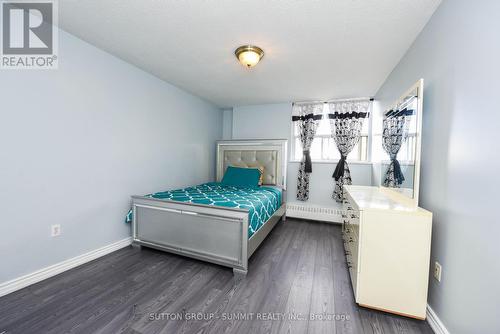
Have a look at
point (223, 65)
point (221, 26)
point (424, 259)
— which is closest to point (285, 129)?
point (223, 65)

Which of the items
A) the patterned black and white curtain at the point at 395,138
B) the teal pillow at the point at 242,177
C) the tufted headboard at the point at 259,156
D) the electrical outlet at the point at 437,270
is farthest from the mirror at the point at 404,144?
the teal pillow at the point at 242,177

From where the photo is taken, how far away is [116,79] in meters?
2.48

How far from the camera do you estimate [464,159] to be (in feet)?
4.06

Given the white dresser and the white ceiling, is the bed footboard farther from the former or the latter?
the white ceiling

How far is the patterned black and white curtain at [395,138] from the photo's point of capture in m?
1.94

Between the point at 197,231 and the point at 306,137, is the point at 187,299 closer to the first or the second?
the point at 197,231

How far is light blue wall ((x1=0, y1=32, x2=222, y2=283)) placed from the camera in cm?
171

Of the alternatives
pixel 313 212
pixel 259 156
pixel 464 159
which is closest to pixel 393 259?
pixel 464 159

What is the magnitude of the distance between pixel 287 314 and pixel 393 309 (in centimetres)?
80

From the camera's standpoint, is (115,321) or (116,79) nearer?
(115,321)

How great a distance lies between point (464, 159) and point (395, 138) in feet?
3.26

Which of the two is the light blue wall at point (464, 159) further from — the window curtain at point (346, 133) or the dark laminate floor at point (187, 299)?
the window curtain at point (346, 133)

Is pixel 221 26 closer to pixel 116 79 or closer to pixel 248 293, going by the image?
pixel 116 79

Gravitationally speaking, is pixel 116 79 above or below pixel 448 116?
above
